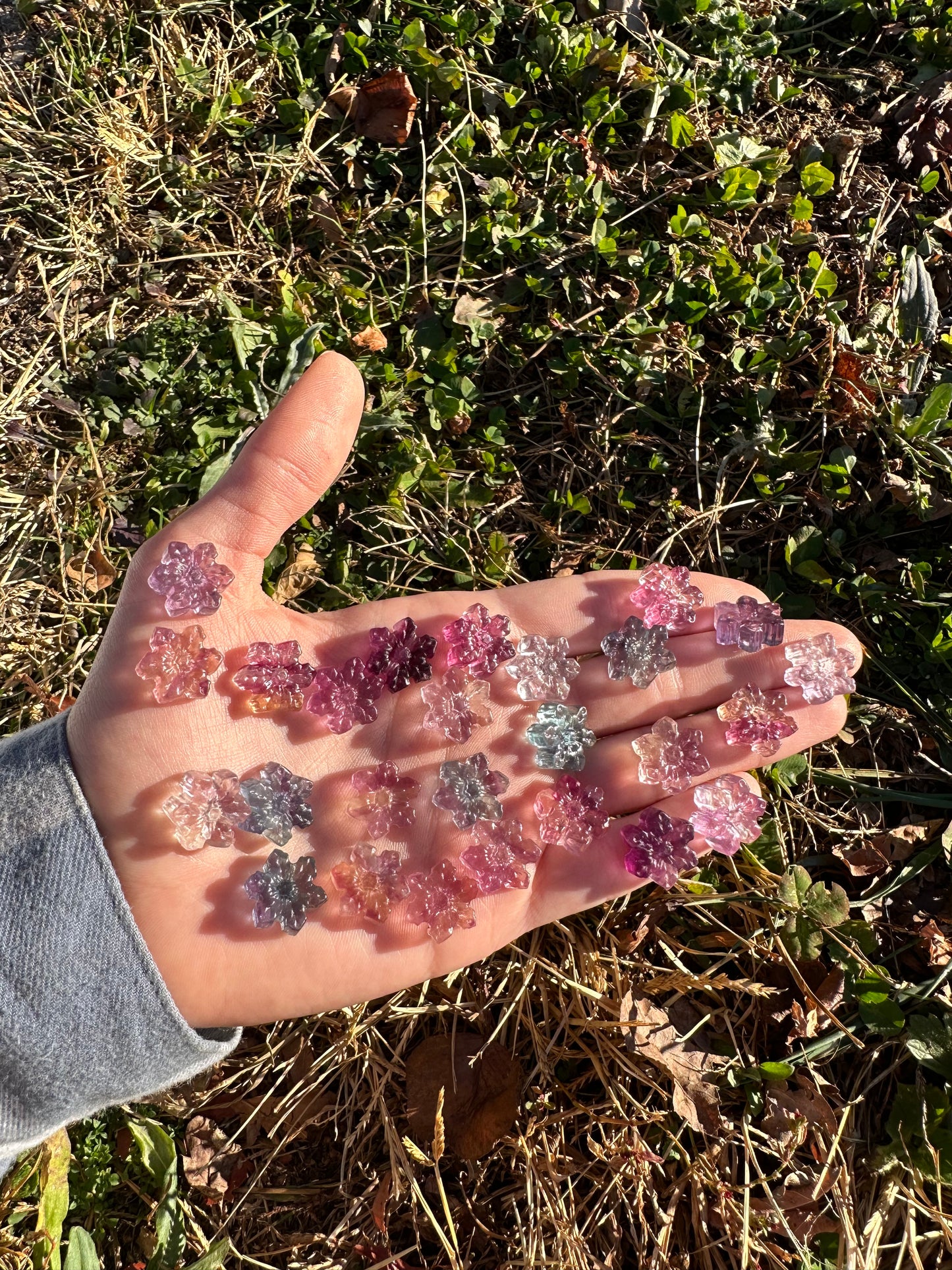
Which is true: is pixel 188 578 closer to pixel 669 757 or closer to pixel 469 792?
pixel 469 792

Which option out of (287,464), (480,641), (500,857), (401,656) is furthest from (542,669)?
(287,464)

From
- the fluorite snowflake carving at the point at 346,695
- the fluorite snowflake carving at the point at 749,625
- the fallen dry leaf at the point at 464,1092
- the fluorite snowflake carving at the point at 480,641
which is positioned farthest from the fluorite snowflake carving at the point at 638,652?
the fallen dry leaf at the point at 464,1092

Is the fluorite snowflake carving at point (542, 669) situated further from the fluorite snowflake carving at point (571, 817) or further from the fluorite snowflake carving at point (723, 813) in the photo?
the fluorite snowflake carving at point (723, 813)

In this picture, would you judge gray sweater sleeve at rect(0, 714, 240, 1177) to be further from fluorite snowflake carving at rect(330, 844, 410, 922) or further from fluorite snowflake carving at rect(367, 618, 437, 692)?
fluorite snowflake carving at rect(367, 618, 437, 692)

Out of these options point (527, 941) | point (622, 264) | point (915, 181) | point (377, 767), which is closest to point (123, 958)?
point (377, 767)

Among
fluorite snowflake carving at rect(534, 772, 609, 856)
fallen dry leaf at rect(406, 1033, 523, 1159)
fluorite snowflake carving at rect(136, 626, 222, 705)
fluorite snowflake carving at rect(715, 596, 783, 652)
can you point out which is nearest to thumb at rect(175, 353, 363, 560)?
fluorite snowflake carving at rect(136, 626, 222, 705)

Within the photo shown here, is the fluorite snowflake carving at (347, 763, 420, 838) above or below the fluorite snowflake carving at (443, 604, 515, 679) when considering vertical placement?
below
